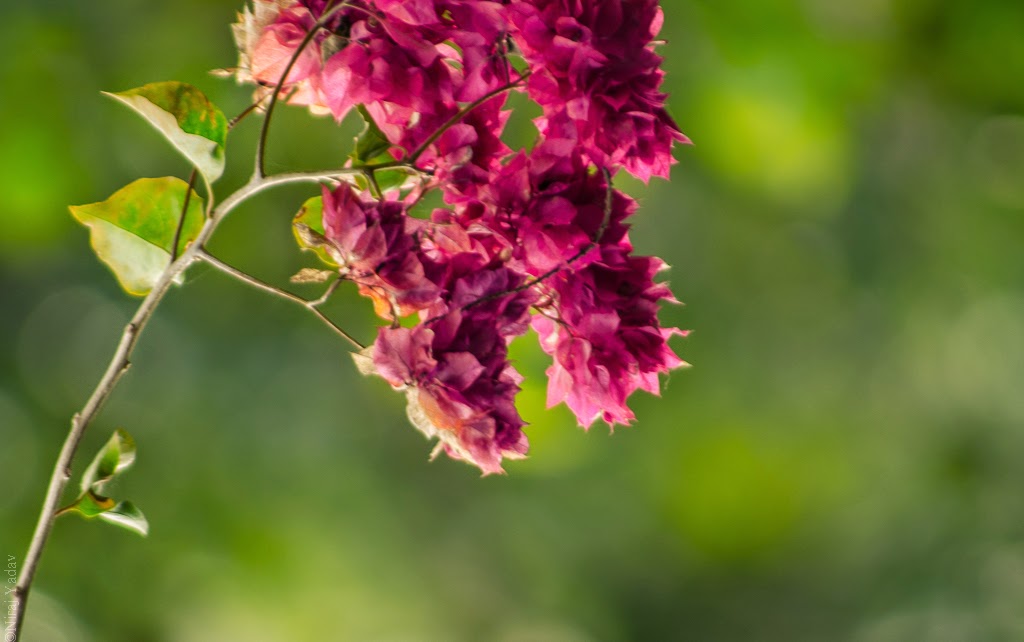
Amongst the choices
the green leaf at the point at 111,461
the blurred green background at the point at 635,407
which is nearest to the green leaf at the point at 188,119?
the green leaf at the point at 111,461

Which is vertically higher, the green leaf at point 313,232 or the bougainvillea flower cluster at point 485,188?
the bougainvillea flower cluster at point 485,188

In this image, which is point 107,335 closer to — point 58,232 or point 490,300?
point 58,232

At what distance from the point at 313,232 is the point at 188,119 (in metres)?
0.08

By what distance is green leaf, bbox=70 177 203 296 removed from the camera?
1.50 ft

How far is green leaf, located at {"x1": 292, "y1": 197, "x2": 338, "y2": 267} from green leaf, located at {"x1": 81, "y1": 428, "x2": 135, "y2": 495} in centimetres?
12

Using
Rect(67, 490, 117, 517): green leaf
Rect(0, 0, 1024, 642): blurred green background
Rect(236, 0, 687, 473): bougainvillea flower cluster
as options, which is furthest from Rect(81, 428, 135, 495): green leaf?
Rect(0, 0, 1024, 642): blurred green background

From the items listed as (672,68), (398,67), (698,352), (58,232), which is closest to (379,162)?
(398,67)

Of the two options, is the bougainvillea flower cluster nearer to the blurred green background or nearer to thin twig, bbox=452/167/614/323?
thin twig, bbox=452/167/614/323

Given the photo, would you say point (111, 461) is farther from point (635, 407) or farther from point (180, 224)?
point (635, 407)

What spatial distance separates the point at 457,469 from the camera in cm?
155

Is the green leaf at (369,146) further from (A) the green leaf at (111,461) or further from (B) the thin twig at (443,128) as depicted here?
(A) the green leaf at (111,461)

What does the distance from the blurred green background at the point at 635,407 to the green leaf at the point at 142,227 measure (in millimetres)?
704

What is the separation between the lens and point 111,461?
1.38 ft

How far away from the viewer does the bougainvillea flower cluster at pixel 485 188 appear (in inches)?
15.7
